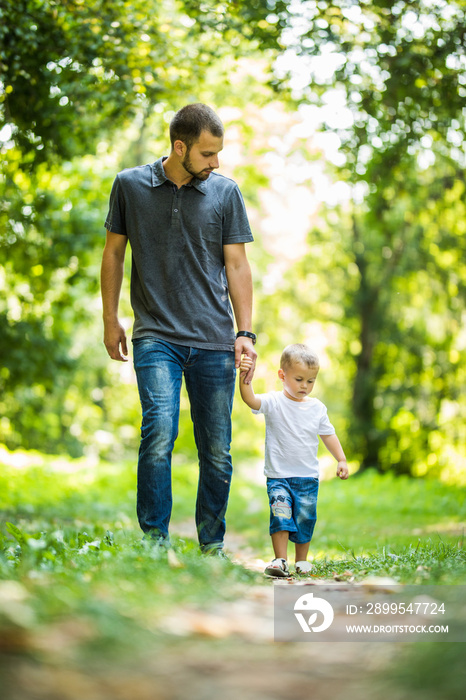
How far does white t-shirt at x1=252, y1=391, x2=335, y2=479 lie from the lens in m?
4.38

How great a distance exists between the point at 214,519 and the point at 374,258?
13872 mm

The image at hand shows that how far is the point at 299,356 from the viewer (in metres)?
4.38

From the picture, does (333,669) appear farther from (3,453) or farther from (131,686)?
(3,453)

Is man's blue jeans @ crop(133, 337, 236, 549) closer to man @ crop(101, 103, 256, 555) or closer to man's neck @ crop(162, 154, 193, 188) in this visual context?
man @ crop(101, 103, 256, 555)

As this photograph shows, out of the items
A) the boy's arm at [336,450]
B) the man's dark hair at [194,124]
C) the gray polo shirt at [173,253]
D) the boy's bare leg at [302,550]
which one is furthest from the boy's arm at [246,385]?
the man's dark hair at [194,124]

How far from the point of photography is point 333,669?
1.93 m

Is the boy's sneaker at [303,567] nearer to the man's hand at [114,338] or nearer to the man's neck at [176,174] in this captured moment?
the man's hand at [114,338]

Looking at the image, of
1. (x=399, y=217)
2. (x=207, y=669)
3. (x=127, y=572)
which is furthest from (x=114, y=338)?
(x=399, y=217)

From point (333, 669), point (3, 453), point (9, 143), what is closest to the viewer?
point (333, 669)

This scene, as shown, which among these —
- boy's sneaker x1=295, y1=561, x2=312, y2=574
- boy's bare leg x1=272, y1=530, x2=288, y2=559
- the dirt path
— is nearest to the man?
boy's bare leg x1=272, y1=530, x2=288, y2=559

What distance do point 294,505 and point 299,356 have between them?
88 centimetres

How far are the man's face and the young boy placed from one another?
1112 millimetres

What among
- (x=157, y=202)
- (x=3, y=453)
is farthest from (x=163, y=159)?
(x=3, y=453)

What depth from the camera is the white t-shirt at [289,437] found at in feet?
14.4
